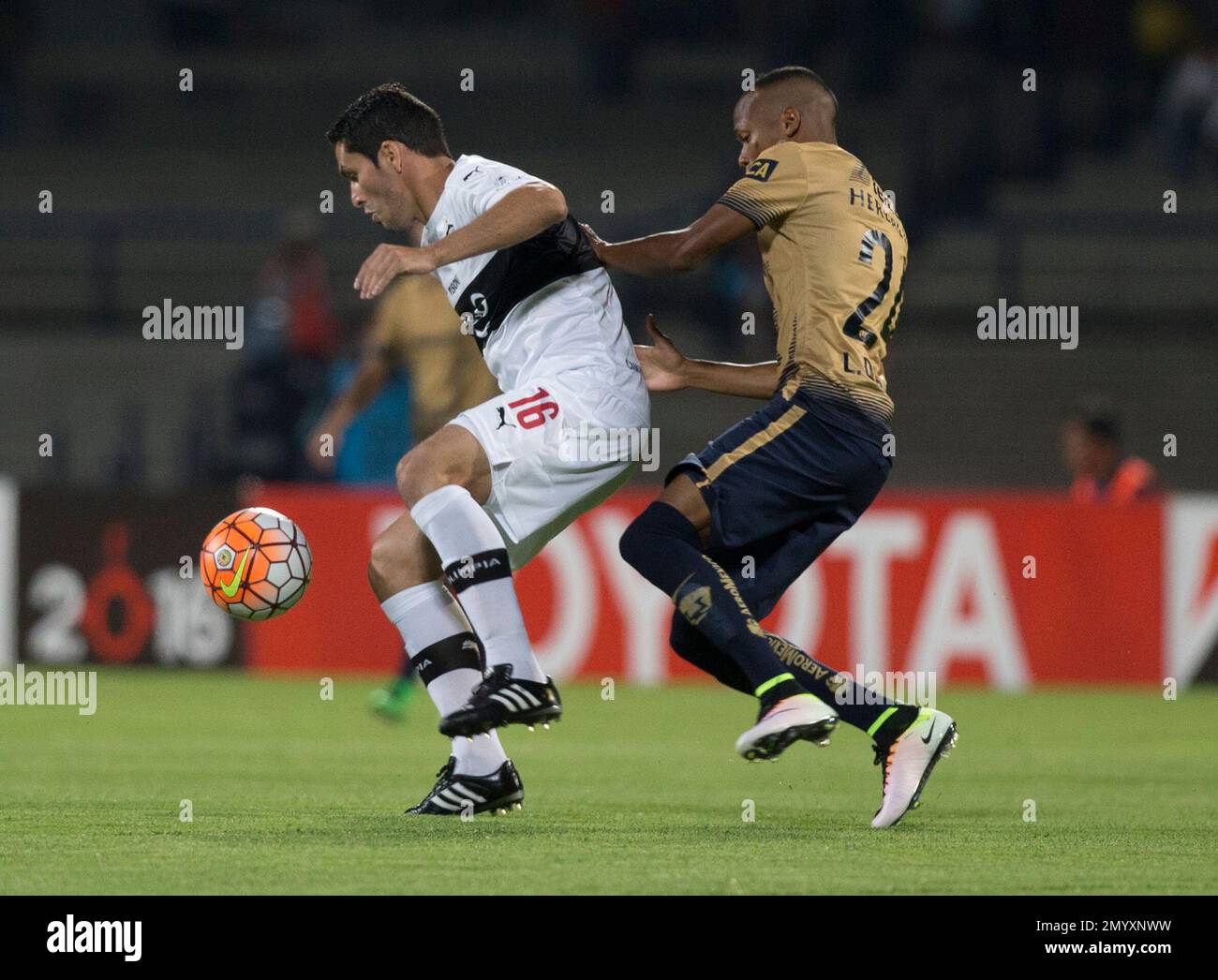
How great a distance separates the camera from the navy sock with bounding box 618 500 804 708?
20.2 ft

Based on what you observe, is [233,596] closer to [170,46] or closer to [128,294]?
[128,294]

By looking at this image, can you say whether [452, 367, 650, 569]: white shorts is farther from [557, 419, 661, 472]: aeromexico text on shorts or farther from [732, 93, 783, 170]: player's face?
[732, 93, 783, 170]: player's face

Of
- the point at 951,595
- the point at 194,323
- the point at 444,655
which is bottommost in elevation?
the point at 444,655

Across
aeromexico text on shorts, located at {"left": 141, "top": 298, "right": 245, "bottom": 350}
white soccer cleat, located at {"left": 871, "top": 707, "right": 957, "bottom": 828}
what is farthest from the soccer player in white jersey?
aeromexico text on shorts, located at {"left": 141, "top": 298, "right": 245, "bottom": 350}


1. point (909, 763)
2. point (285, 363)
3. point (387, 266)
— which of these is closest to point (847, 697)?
point (909, 763)

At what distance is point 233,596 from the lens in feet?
23.3

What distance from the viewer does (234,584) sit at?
23.3ft

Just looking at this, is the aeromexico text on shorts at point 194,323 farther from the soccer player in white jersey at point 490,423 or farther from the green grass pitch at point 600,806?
the soccer player in white jersey at point 490,423

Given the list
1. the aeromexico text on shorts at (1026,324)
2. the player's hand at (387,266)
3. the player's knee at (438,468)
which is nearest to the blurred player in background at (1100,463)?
the aeromexico text on shorts at (1026,324)

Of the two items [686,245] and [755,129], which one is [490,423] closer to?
[686,245]

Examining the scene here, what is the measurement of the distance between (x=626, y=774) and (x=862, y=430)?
2390 millimetres

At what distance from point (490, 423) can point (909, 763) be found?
159cm

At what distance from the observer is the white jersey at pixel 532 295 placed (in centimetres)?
659

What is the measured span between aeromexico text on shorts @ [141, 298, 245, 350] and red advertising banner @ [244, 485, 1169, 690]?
553 cm
